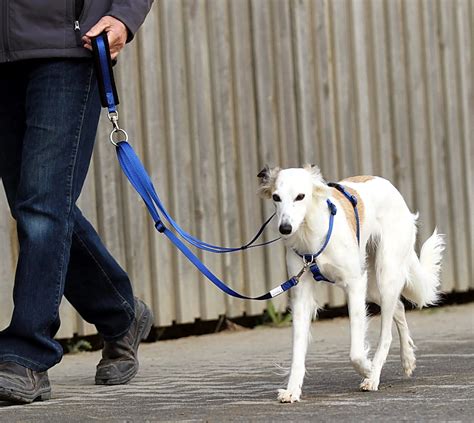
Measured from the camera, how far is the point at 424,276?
6.46m

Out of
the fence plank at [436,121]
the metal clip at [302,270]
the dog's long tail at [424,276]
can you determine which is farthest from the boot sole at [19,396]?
the fence plank at [436,121]

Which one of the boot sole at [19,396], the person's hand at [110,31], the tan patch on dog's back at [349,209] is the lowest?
the boot sole at [19,396]

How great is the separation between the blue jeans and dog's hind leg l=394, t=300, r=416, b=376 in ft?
5.30

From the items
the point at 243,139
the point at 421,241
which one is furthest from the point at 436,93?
the point at 243,139

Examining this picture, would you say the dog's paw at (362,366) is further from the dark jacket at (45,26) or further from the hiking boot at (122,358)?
the dark jacket at (45,26)

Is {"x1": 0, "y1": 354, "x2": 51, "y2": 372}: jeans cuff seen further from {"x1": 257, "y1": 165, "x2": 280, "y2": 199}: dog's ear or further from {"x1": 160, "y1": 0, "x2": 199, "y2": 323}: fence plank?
{"x1": 160, "y1": 0, "x2": 199, "y2": 323}: fence plank

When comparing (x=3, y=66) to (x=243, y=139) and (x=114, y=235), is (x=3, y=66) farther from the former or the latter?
(x=243, y=139)

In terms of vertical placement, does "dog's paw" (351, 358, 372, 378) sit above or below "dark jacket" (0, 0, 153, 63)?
below

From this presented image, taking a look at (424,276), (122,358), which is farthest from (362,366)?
(122,358)

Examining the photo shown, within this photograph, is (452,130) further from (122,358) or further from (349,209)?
(122,358)

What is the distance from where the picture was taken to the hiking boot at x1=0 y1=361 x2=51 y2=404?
17.6 ft

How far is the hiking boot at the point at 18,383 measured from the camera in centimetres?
535

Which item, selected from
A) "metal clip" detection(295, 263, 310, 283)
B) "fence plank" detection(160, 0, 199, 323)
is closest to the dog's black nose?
"metal clip" detection(295, 263, 310, 283)

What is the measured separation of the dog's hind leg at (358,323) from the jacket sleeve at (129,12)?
1.45 metres
